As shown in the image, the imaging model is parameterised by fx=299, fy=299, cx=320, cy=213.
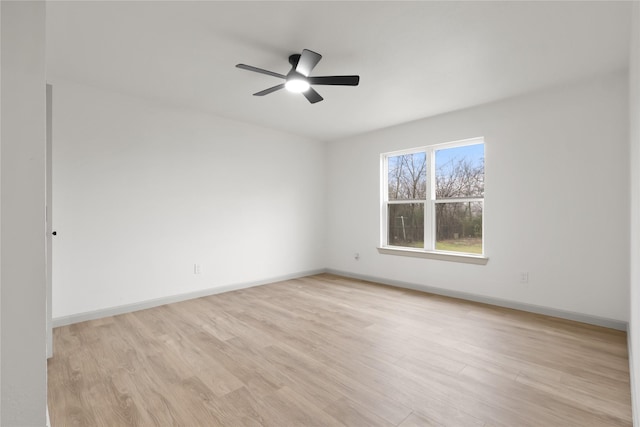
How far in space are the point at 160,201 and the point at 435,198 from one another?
3.82m

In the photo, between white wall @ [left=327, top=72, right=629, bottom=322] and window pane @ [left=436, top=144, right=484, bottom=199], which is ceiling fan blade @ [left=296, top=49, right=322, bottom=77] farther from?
window pane @ [left=436, top=144, right=484, bottom=199]

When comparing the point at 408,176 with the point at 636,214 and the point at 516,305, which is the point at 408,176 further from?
the point at 636,214

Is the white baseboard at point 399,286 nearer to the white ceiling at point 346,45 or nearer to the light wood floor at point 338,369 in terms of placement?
the light wood floor at point 338,369

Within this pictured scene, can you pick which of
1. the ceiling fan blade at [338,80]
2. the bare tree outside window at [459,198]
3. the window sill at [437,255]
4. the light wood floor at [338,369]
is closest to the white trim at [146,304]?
the light wood floor at [338,369]

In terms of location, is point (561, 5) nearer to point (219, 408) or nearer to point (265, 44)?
point (265, 44)

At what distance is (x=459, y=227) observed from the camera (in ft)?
13.7

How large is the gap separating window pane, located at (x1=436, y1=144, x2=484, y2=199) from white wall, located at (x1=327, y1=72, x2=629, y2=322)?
225 mm

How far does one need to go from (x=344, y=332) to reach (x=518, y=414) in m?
1.49

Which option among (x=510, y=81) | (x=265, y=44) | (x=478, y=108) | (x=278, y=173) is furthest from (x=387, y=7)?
(x=278, y=173)

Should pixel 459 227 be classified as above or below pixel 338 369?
above

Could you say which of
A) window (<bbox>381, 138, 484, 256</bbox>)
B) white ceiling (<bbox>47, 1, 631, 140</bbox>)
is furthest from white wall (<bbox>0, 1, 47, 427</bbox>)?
window (<bbox>381, 138, 484, 256</bbox>)

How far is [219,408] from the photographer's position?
1776mm

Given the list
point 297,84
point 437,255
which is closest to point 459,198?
point 437,255

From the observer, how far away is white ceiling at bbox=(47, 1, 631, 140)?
2.04 metres
